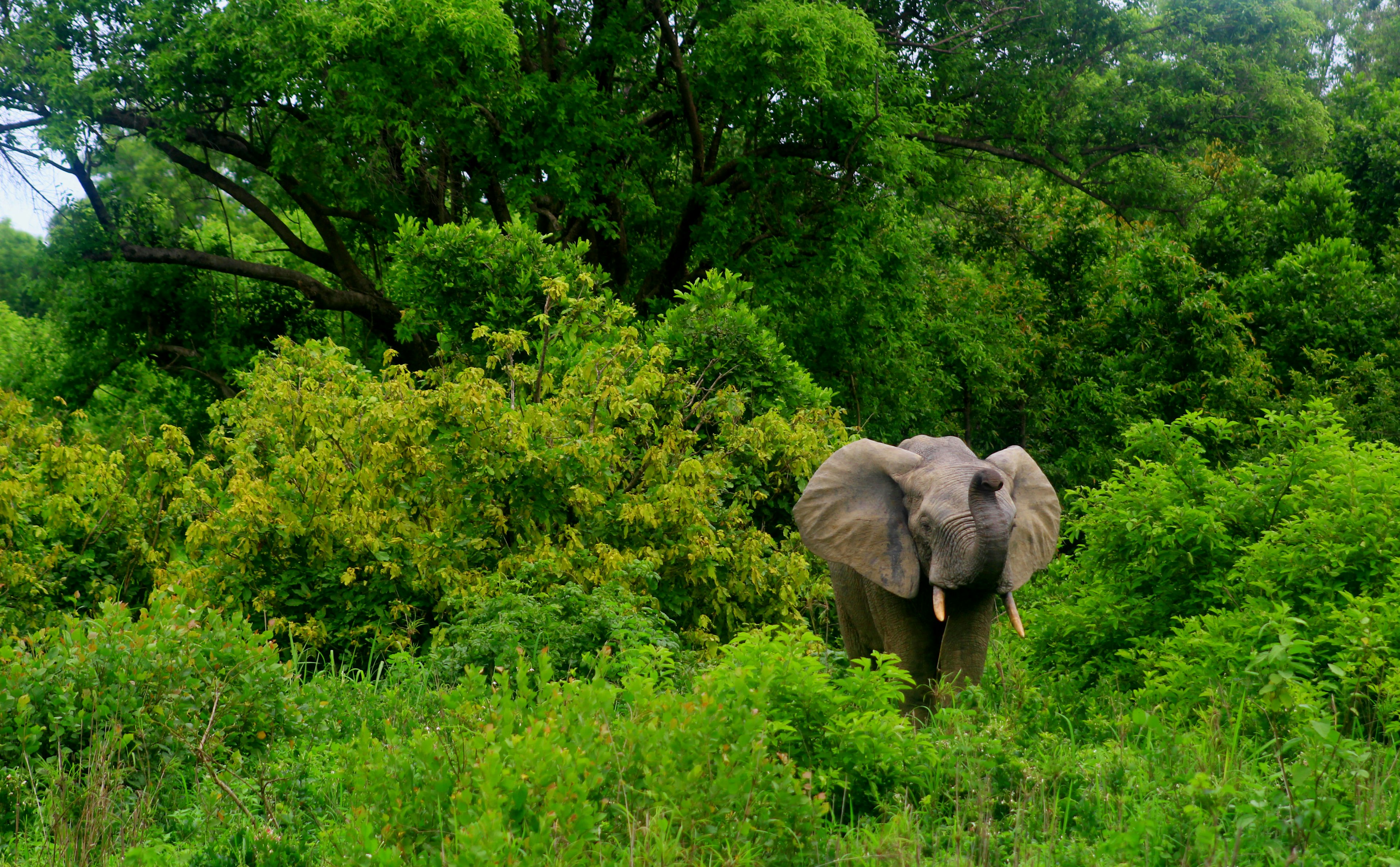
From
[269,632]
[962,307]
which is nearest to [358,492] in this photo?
[269,632]

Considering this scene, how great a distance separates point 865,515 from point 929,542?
57cm

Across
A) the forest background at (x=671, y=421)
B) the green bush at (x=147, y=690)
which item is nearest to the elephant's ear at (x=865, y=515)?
the forest background at (x=671, y=421)

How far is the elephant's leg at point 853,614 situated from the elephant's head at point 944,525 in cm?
40

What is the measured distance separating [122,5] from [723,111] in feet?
23.3

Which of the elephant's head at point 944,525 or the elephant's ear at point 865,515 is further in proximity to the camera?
the elephant's ear at point 865,515

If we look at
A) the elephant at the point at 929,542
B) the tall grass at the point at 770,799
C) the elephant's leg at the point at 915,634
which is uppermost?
the elephant at the point at 929,542

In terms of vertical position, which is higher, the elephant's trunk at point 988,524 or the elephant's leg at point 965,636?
the elephant's trunk at point 988,524

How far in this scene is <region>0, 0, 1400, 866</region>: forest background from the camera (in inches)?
177

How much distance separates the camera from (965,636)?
6.69 meters

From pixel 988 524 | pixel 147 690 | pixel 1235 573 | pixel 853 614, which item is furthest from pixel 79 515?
pixel 1235 573

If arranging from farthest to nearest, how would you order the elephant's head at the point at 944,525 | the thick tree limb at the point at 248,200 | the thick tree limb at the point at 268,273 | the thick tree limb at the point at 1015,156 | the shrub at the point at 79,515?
the thick tree limb at the point at 1015,156, the thick tree limb at the point at 268,273, the thick tree limb at the point at 248,200, the shrub at the point at 79,515, the elephant's head at the point at 944,525

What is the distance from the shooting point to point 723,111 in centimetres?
1586

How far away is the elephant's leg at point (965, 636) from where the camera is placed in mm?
6598

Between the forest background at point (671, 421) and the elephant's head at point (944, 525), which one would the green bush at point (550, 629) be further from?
the elephant's head at point (944, 525)
